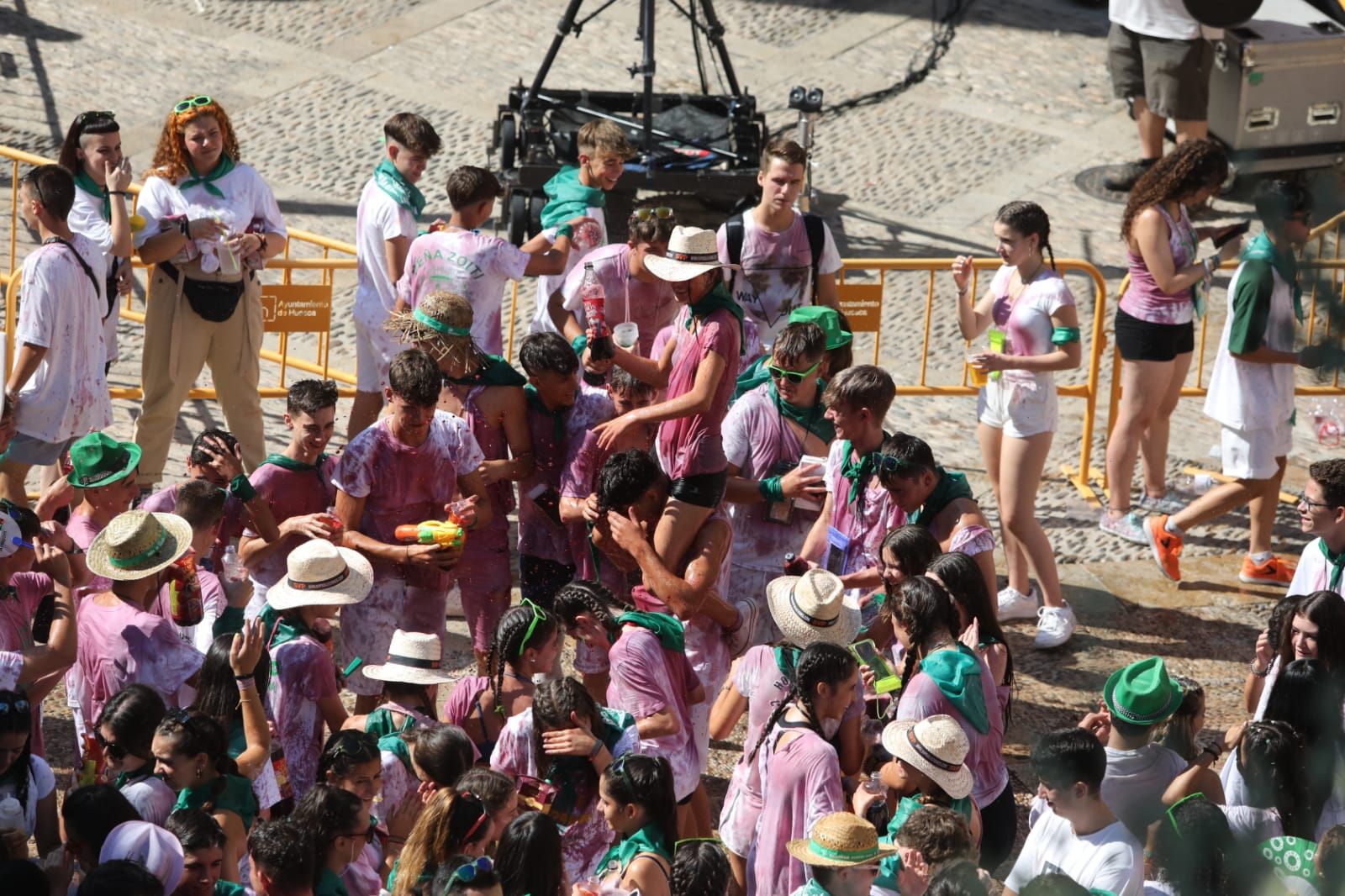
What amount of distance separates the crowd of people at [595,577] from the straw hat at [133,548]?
2 cm

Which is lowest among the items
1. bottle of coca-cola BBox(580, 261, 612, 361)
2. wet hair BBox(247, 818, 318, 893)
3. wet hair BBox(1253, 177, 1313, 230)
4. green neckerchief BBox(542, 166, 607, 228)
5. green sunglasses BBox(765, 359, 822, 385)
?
wet hair BBox(247, 818, 318, 893)

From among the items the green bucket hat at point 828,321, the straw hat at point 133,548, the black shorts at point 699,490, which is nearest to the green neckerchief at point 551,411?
the black shorts at point 699,490

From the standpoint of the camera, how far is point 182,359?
28.0 feet

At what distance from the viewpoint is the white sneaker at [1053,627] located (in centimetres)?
833

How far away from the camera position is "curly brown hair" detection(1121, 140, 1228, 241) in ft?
28.0

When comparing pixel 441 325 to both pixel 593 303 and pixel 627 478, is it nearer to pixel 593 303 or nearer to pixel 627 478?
pixel 627 478

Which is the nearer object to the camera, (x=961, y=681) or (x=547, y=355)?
(x=961, y=681)

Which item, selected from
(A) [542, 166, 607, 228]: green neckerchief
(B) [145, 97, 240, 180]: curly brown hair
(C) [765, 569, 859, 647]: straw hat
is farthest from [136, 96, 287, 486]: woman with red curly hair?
(C) [765, 569, 859, 647]: straw hat

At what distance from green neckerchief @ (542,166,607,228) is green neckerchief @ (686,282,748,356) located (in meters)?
1.57

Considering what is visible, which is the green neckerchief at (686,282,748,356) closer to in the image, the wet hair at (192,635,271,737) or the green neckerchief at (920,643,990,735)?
the green neckerchief at (920,643,990,735)

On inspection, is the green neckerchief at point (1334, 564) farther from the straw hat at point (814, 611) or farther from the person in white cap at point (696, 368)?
the person in white cap at point (696, 368)

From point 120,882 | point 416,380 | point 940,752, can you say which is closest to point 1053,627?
point 940,752

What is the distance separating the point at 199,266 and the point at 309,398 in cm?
201

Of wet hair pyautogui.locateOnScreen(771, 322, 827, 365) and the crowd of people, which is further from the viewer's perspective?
wet hair pyautogui.locateOnScreen(771, 322, 827, 365)
